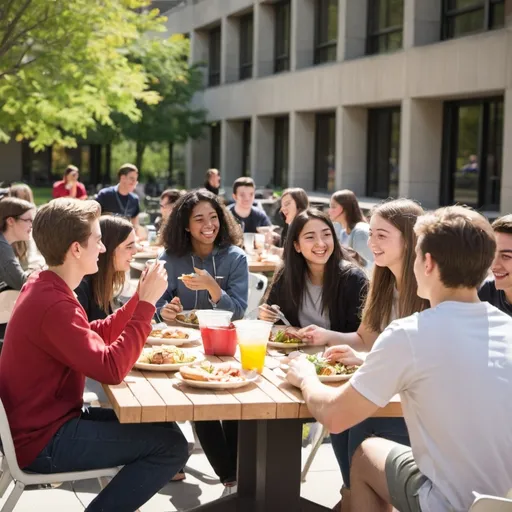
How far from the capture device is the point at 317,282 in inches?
206

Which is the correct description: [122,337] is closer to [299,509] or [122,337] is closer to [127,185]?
[299,509]

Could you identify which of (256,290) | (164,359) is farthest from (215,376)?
(256,290)

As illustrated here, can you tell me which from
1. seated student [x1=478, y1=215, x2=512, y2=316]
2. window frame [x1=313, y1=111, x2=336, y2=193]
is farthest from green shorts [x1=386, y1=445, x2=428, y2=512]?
window frame [x1=313, y1=111, x2=336, y2=193]

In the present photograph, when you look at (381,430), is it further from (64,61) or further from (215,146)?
(215,146)

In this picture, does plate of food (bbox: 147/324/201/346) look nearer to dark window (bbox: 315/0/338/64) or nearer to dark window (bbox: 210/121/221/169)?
dark window (bbox: 315/0/338/64)

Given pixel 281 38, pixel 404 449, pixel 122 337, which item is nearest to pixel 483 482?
pixel 404 449

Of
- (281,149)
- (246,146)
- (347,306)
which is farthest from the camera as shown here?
(246,146)

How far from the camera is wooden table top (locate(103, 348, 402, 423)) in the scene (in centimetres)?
326

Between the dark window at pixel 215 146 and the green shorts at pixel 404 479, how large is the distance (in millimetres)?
32616

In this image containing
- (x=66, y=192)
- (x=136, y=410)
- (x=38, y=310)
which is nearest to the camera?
(x=136, y=410)

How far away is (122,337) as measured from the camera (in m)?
3.55

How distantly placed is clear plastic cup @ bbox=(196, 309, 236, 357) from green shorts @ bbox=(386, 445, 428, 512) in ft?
3.44

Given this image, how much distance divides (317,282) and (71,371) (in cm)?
→ 192

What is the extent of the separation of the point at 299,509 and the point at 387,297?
1.22m
